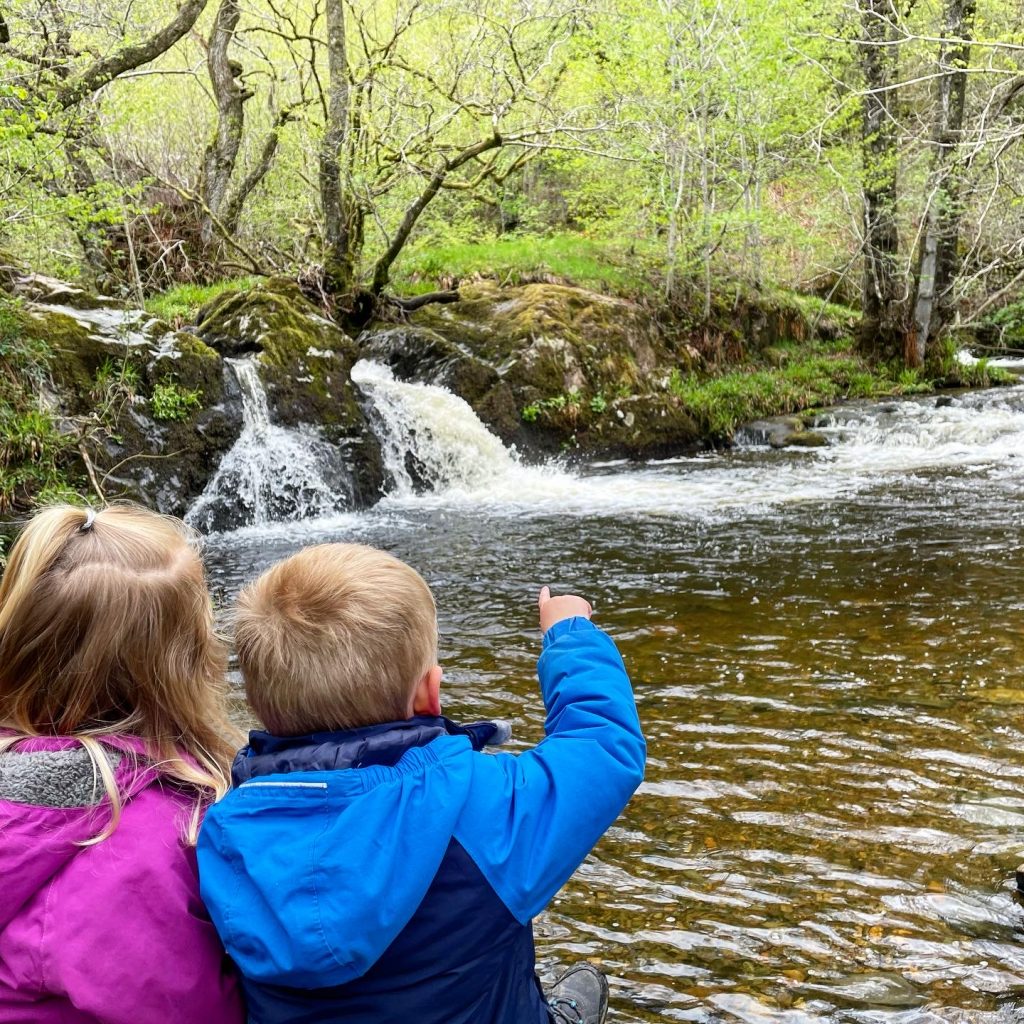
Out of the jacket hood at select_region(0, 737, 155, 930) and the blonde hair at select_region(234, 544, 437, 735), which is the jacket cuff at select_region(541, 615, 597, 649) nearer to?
the blonde hair at select_region(234, 544, 437, 735)

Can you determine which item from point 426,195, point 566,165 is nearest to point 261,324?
point 426,195

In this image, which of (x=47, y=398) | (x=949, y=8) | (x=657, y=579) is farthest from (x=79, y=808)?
(x=949, y=8)

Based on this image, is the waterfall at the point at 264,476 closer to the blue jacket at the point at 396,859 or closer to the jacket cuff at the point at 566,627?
the jacket cuff at the point at 566,627

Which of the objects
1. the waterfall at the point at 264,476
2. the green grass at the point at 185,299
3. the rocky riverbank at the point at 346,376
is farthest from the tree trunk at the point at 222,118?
the waterfall at the point at 264,476

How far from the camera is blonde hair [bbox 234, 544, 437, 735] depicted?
1.56 m

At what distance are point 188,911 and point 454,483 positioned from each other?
10750mm

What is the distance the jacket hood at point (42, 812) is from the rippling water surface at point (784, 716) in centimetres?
183

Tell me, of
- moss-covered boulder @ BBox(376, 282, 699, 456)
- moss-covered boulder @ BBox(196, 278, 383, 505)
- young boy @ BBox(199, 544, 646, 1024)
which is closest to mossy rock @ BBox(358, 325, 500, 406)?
moss-covered boulder @ BBox(376, 282, 699, 456)

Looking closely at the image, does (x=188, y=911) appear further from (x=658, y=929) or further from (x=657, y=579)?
(x=657, y=579)

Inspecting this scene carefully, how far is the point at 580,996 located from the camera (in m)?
2.29

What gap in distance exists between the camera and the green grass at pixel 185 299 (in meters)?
12.6

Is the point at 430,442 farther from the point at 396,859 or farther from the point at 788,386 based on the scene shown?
the point at 396,859

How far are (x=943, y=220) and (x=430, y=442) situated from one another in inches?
394

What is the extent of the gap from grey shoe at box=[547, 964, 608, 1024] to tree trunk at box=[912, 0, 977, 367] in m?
13.1
